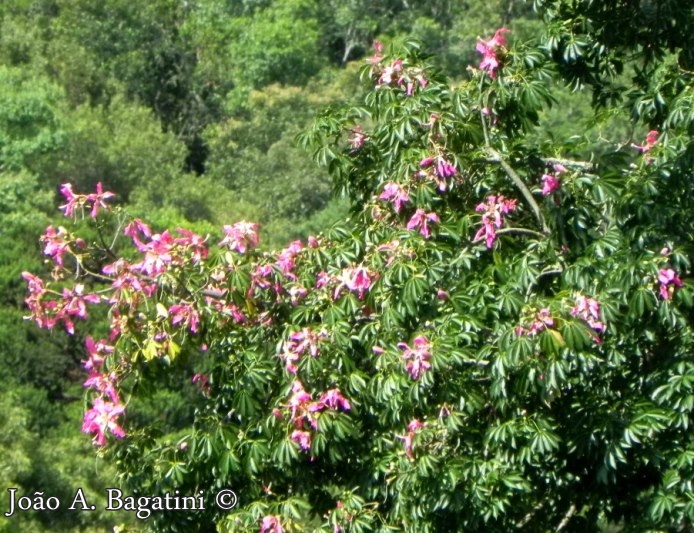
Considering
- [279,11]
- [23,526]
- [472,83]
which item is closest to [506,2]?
[279,11]

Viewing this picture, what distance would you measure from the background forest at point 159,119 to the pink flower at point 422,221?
1069 centimetres

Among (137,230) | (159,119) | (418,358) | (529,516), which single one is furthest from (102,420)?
(159,119)

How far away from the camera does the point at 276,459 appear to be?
5.79 m

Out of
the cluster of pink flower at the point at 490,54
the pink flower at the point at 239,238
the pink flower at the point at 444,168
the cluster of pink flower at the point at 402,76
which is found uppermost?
the cluster of pink flower at the point at 490,54

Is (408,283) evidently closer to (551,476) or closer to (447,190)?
(447,190)

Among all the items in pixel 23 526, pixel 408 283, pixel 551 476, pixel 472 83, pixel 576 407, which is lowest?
pixel 23 526

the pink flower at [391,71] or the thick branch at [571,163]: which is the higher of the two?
the pink flower at [391,71]

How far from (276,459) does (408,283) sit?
893 millimetres

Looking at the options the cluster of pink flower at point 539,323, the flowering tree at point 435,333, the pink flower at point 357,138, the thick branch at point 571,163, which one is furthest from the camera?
the pink flower at point 357,138

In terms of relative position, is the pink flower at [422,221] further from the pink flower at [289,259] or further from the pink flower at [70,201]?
the pink flower at [70,201]

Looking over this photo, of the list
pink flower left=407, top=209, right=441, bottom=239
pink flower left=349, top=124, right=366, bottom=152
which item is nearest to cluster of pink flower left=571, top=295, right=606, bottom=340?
pink flower left=407, top=209, right=441, bottom=239

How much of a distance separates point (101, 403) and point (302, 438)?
905 mm

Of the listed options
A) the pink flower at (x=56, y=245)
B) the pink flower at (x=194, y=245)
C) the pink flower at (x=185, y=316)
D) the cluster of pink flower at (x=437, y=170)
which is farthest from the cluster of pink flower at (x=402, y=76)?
the pink flower at (x=56, y=245)

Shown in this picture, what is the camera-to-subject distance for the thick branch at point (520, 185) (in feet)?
19.9
